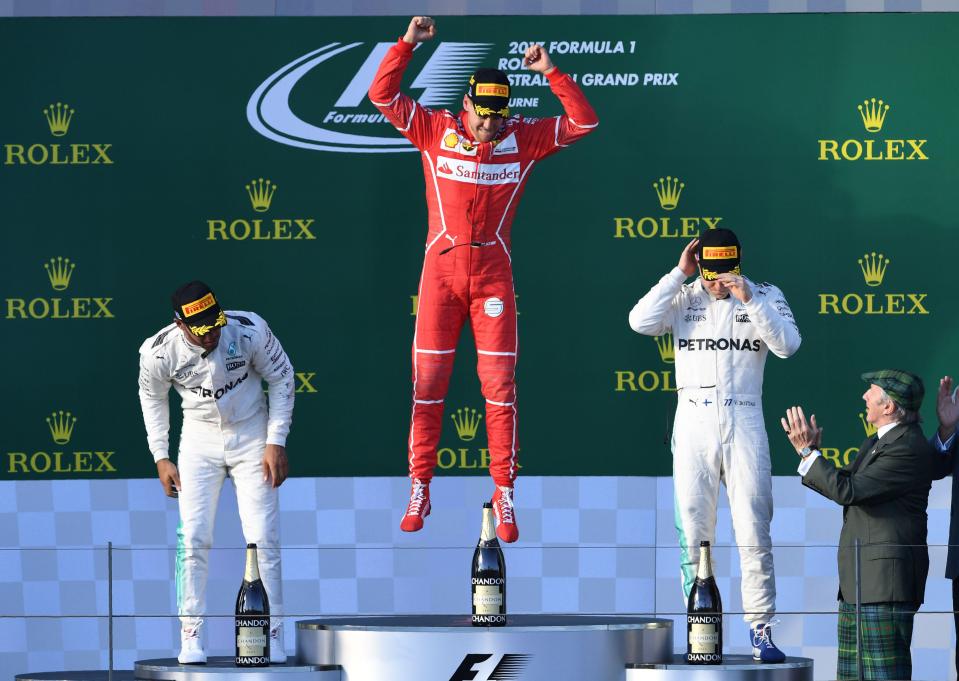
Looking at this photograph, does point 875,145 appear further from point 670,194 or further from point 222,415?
point 222,415

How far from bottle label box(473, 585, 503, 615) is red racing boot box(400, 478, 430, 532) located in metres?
1.13

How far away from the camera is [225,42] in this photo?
6.22 m

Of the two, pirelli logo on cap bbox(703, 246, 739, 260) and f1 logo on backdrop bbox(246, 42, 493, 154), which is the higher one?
f1 logo on backdrop bbox(246, 42, 493, 154)

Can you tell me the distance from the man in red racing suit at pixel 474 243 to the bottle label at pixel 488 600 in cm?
105

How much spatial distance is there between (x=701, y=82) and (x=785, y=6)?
1.35ft

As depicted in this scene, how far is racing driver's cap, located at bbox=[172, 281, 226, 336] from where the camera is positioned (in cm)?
478

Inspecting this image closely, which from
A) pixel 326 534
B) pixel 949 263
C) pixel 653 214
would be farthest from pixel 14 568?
pixel 949 263

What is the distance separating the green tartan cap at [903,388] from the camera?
Answer: 15.7 feet

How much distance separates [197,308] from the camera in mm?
4789

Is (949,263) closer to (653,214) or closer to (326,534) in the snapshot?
(653,214)

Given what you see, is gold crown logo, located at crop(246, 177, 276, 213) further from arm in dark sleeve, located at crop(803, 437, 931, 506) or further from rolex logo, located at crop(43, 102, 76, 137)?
arm in dark sleeve, located at crop(803, 437, 931, 506)

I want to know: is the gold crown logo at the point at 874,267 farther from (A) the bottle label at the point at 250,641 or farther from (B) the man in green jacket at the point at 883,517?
(A) the bottle label at the point at 250,641

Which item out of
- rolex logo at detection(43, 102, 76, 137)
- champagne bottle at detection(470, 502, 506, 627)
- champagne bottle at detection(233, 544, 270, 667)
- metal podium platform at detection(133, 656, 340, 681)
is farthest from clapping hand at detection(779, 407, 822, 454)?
rolex logo at detection(43, 102, 76, 137)

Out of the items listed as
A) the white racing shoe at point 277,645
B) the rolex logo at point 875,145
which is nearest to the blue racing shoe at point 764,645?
the white racing shoe at point 277,645
